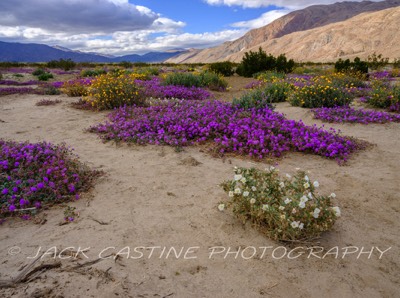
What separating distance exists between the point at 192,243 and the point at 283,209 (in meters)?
0.98

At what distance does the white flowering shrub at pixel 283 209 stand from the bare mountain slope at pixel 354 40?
314 ft

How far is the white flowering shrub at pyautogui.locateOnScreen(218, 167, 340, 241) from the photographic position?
3.04 meters

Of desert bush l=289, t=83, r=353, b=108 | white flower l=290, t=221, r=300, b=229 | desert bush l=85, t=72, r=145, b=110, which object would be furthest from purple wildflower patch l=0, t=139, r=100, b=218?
desert bush l=289, t=83, r=353, b=108

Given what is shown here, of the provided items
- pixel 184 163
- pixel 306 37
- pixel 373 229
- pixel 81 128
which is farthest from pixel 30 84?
pixel 306 37

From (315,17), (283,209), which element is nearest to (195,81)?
(283,209)

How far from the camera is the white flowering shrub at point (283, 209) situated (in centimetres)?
304

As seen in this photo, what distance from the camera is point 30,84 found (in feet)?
59.0

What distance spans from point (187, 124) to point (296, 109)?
15.6 ft

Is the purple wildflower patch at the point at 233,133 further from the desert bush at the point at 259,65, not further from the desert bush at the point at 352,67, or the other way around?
the desert bush at the point at 259,65

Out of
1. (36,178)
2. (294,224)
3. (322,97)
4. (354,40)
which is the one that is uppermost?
(354,40)

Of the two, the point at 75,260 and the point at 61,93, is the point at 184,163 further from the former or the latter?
the point at 61,93

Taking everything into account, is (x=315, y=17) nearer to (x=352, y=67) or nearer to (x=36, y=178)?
(x=352, y=67)

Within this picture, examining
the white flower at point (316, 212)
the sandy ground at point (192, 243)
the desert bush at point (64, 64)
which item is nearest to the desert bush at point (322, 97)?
the sandy ground at point (192, 243)

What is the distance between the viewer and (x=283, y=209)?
309cm
